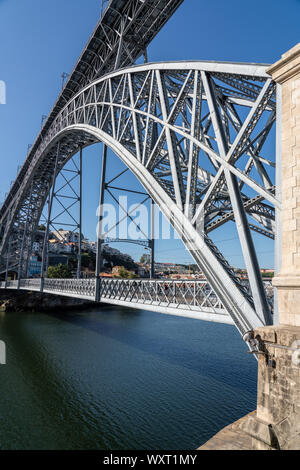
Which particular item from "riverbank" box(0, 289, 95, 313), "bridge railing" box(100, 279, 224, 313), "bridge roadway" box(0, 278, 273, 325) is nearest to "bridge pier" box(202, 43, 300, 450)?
"bridge roadway" box(0, 278, 273, 325)

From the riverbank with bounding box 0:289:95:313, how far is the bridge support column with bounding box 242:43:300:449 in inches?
1772

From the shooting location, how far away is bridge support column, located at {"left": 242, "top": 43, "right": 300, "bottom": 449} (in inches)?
199

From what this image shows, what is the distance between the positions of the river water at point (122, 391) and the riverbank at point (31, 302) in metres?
21.3

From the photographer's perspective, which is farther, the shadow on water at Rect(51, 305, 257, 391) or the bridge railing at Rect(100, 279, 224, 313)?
the shadow on water at Rect(51, 305, 257, 391)

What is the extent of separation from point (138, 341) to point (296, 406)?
19927 mm

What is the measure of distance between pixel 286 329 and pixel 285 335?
0.71ft

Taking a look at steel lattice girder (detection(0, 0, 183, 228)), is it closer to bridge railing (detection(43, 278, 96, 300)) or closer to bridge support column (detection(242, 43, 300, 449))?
bridge railing (detection(43, 278, 96, 300))

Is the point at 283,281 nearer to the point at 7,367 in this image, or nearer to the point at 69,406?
the point at 69,406

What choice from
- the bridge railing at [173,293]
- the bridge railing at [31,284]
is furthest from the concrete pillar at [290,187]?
the bridge railing at [31,284]

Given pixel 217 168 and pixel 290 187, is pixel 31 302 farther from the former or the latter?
pixel 290 187

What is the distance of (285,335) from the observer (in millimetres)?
5262

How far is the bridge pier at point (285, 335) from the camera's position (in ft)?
16.6

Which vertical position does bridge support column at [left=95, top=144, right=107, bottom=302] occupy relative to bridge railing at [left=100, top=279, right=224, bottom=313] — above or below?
above

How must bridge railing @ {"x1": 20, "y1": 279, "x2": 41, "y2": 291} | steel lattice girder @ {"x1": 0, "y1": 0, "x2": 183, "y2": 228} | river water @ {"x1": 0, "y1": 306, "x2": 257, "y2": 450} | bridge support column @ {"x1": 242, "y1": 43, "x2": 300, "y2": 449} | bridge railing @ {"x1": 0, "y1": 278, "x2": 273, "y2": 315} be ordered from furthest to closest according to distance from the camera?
1. bridge railing @ {"x1": 20, "y1": 279, "x2": 41, "y2": 291}
2. steel lattice girder @ {"x1": 0, "y1": 0, "x2": 183, "y2": 228}
3. river water @ {"x1": 0, "y1": 306, "x2": 257, "y2": 450}
4. bridge railing @ {"x1": 0, "y1": 278, "x2": 273, "y2": 315}
5. bridge support column @ {"x1": 242, "y1": 43, "x2": 300, "y2": 449}
